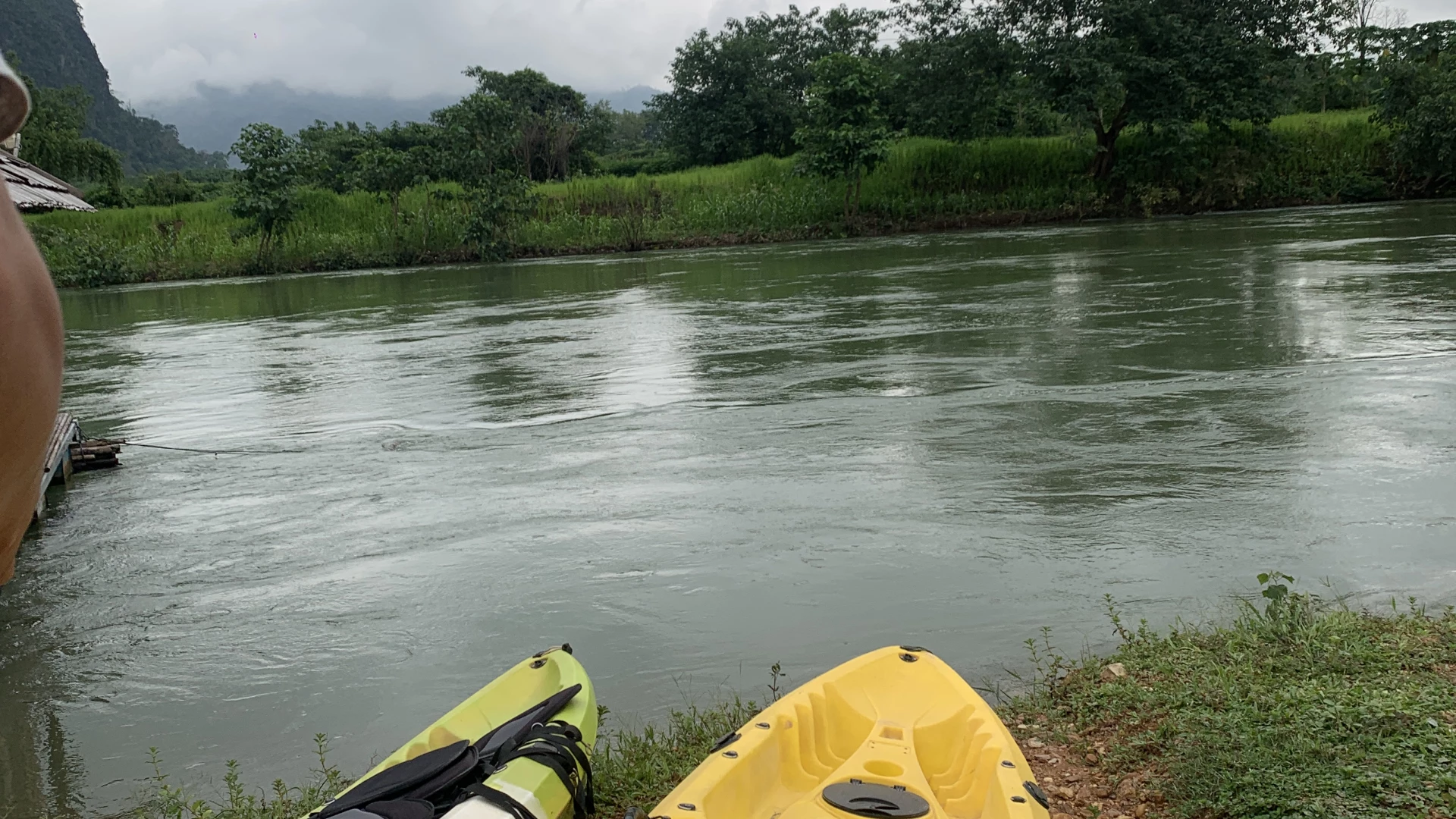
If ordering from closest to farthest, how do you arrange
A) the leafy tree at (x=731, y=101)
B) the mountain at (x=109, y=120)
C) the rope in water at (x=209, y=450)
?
the rope in water at (x=209, y=450)
the leafy tree at (x=731, y=101)
the mountain at (x=109, y=120)

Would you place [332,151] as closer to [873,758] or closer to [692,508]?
[692,508]

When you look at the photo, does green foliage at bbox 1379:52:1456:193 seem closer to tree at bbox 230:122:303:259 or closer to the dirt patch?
the dirt patch

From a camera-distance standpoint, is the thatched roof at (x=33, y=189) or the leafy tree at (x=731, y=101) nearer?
the thatched roof at (x=33, y=189)

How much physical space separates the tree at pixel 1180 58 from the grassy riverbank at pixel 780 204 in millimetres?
1199

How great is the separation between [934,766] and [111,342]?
1544 centimetres

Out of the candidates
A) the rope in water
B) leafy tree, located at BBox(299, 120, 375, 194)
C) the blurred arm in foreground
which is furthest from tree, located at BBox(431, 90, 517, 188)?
the blurred arm in foreground

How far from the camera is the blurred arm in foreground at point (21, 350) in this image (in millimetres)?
697

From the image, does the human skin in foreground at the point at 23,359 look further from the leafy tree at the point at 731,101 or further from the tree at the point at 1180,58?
the leafy tree at the point at 731,101

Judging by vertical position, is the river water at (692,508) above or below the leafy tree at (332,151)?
below

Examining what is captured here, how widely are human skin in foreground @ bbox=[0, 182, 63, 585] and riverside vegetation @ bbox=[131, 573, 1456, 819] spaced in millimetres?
2544

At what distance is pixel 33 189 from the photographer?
228 inches

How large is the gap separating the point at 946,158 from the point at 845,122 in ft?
13.8

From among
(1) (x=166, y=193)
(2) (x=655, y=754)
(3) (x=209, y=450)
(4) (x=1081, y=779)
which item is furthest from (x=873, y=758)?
(1) (x=166, y=193)

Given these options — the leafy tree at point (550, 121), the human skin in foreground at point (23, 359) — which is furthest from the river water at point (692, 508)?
the leafy tree at point (550, 121)
